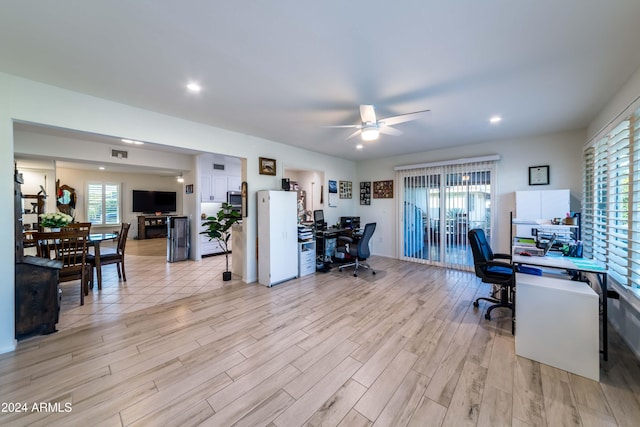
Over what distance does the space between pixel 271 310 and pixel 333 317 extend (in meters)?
0.82

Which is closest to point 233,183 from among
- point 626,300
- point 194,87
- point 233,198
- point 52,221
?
point 233,198

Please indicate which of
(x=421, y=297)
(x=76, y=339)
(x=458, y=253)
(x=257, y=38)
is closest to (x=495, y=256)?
(x=421, y=297)

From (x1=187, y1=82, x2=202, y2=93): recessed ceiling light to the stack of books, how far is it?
2.88 meters

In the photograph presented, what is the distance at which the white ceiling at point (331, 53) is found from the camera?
1441 millimetres

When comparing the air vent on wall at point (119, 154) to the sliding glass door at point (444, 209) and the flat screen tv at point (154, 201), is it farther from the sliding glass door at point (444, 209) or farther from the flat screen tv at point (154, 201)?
the sliding glass door at point (444, 209)

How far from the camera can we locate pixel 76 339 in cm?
237

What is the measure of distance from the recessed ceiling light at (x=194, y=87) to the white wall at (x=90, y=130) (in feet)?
3.29

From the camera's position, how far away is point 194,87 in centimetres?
237

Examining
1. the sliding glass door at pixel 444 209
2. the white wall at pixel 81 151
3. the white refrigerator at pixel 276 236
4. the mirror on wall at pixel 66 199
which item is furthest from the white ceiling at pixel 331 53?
the mirror on wall at pixel 66 199

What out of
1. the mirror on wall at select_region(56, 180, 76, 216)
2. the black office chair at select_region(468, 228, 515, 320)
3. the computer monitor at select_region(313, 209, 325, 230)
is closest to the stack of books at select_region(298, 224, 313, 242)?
the computer monitor at select_region(313, 209, 325, 230)

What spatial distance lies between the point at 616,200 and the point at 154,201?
11238 millimetres

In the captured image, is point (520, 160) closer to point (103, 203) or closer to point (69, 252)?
point (69, 252)

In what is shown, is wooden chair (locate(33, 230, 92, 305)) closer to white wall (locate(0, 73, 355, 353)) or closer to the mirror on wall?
white wall (locate(0, 73, 355, 353))

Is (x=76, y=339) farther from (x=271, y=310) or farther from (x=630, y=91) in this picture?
(x=630, y=91)
